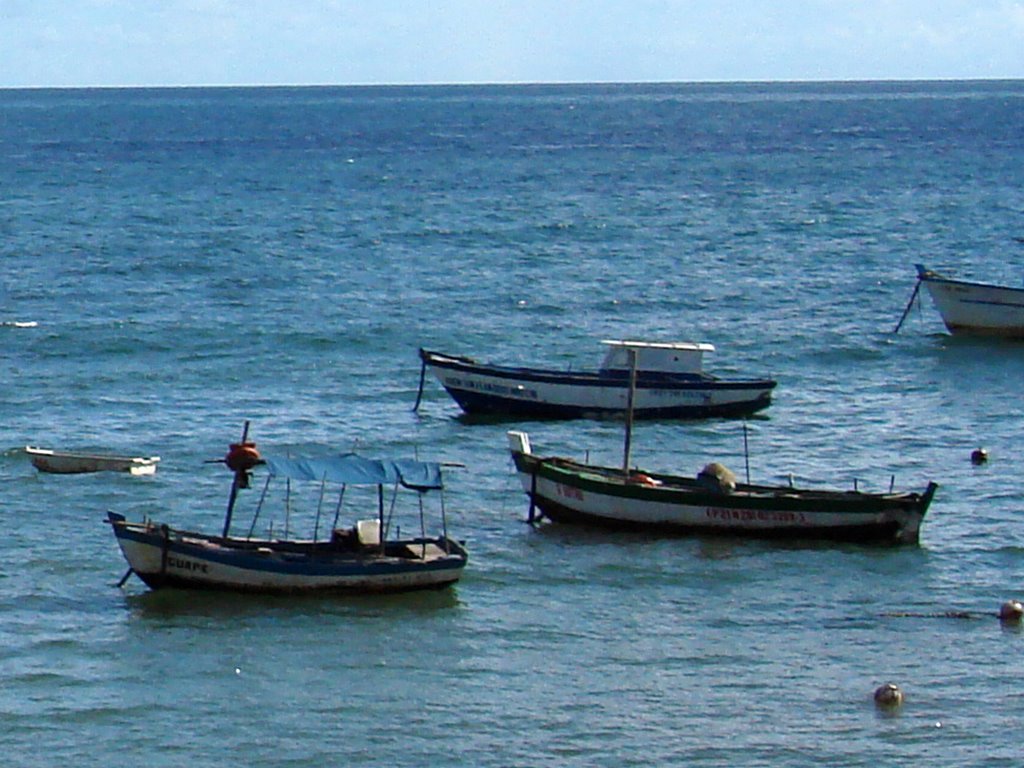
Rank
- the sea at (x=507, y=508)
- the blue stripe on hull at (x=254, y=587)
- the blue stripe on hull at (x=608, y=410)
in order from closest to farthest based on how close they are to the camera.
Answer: the sea at (x=507, y=508) → the blue stripe on hull at (x=254, y=587) → the blue stripe on hull at (x=608, y=410)

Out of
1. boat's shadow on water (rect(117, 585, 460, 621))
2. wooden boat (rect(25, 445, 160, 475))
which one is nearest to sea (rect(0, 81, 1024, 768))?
boat's shadow on water (rect(117, 585, 460, 621))

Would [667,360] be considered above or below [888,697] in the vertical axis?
above

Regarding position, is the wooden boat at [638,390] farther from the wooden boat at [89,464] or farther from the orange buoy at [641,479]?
the wooden boat at [89,464]

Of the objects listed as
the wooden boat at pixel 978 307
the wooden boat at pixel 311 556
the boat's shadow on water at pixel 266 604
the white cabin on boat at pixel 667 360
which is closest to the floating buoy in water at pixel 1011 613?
the wooden boat at pixel 311 556

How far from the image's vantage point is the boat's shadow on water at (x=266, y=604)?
1576 inches

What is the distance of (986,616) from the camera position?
39.9 meters

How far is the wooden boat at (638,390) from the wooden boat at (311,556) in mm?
18514

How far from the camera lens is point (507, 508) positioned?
49.2 meters

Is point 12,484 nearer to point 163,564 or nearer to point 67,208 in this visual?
point 163,564

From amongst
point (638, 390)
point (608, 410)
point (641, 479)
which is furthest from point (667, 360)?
point (641, 479)

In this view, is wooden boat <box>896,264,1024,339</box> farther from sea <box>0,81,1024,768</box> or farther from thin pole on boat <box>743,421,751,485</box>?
thin pole on boat <box>743,421,751,485</box>

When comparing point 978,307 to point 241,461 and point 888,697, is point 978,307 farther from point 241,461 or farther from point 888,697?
point 888,697

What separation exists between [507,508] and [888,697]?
53.4 feet

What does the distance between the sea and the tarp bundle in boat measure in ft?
8.04
